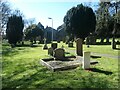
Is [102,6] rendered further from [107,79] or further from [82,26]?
[107,79]

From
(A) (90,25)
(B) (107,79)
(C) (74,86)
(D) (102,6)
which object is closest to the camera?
(C) (74,86)

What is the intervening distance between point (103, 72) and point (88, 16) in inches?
641

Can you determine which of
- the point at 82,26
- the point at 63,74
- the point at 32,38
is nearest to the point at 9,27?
the point at 32,38

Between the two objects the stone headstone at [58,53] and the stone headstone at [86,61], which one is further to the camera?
the stone headstone at [58,53]

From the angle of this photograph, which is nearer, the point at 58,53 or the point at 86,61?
the point at 86,61

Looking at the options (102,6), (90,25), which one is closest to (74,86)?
(90,25)

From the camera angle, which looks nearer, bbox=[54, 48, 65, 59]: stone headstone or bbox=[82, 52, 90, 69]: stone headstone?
bbox=[82, 52, 90, 69]: stone headstone

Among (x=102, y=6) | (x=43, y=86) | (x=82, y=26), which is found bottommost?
(x=43, y=86)

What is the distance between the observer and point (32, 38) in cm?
7119

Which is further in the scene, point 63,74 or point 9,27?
point 9,27

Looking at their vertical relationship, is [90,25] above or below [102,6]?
below

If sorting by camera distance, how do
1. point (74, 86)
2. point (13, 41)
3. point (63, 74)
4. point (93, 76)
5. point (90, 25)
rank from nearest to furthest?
point (74, 86) → point (93, 76) → point (63, 74) → point (90, 25) → point (13, 41)

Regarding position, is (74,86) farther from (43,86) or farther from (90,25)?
(90,25)

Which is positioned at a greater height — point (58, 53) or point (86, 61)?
point (58, 53)
